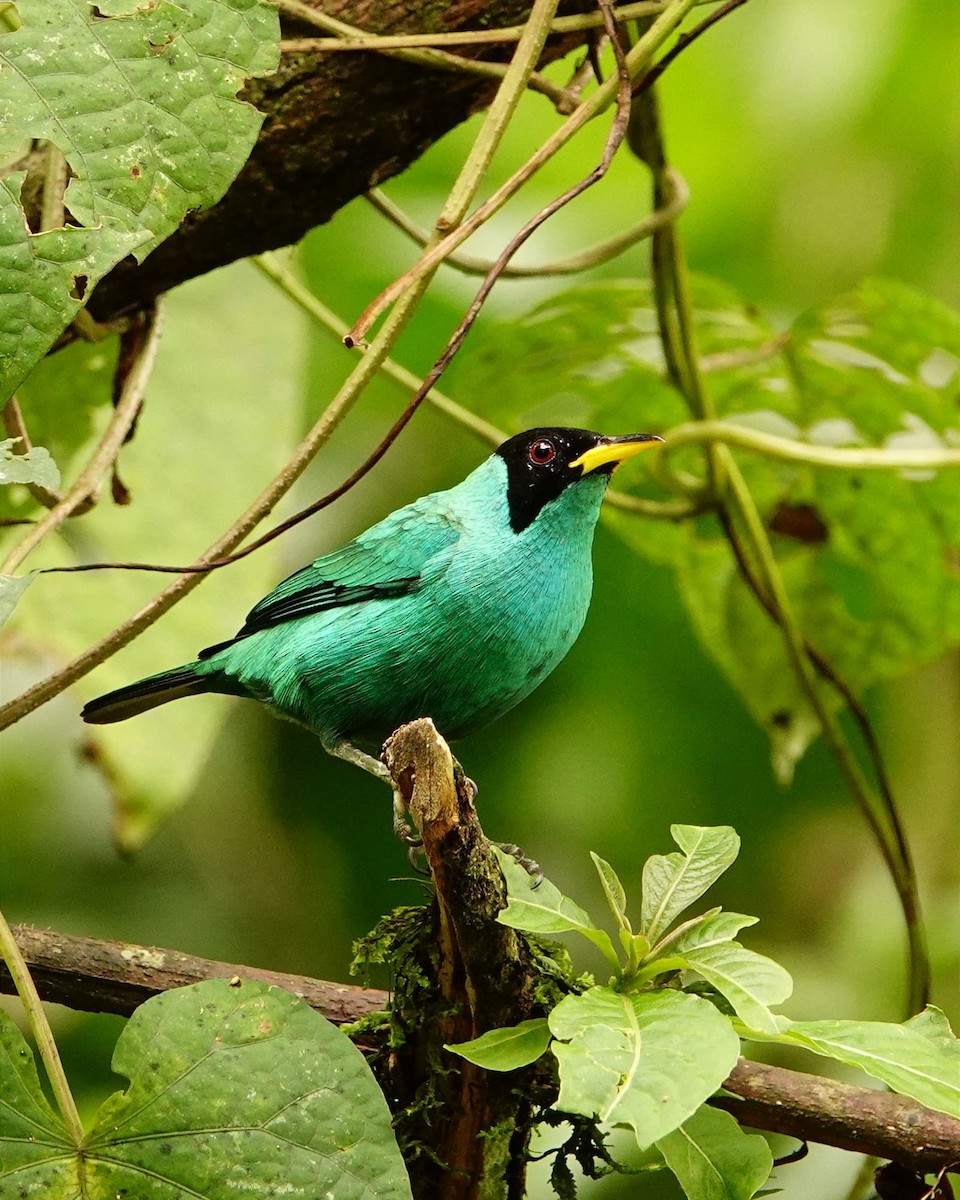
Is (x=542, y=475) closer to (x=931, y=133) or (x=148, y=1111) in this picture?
(x=148, y=1111)

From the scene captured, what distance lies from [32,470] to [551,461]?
1357 millimetres

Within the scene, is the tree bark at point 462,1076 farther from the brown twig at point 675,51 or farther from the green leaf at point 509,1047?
the brown twig at point 675,51

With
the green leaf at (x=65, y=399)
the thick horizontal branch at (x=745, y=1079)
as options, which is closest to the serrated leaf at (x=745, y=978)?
the thick horizontal branch at (x=745, y=1079)

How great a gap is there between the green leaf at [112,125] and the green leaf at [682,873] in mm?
1178

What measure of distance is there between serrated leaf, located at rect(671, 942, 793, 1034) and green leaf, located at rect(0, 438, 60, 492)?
1104 millimetres

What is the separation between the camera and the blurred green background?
15.0 feet

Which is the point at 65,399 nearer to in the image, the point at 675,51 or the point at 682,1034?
the point at 675,51

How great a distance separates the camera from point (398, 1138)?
2230mm

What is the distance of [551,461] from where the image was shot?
10.2 feet

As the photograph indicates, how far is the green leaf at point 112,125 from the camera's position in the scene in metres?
2.04

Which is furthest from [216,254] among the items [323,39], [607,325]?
[607,325]

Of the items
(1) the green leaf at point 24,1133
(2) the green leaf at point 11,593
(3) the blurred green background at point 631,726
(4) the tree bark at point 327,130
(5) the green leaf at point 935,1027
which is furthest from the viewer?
(3) the blurred green background at point 631,726

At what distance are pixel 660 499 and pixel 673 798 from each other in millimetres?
1011

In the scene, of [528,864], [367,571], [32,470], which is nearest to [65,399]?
[367,571]
